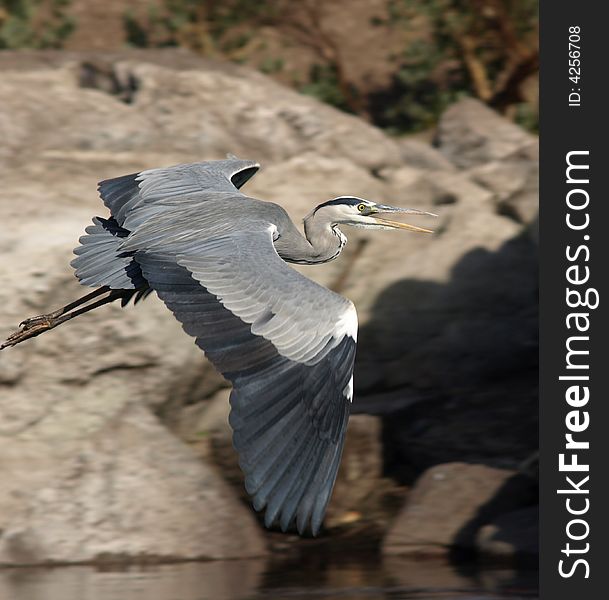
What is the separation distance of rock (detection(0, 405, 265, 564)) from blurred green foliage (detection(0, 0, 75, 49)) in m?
5.41

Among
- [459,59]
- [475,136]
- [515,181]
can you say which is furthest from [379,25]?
A: [515,181]

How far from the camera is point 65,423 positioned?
777cm

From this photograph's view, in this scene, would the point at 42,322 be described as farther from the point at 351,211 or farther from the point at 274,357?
the point at 274,357

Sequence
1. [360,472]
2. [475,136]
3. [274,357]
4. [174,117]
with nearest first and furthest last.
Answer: [274,357] → [360,472] → [174,117] → [475,136]

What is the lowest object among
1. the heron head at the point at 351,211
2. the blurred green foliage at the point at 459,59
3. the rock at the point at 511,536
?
the rock at the point at 511,536

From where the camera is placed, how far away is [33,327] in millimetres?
7023

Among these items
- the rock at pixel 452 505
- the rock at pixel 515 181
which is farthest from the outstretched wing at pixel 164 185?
the rock at pixel 515 181

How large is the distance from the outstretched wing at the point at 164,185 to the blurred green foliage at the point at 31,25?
5.38 meters

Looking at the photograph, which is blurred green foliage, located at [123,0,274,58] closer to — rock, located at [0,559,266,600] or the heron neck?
the heron neck

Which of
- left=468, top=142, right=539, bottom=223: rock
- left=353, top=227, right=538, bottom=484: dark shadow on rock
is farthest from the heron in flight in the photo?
left=468, top=142, right=539, bottom=223: rock

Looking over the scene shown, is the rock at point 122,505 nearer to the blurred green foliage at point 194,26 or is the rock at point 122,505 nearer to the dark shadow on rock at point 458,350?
the dark shadow on rock at point 458,350

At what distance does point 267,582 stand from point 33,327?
1702mm

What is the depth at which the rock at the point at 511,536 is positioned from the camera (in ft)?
23.8

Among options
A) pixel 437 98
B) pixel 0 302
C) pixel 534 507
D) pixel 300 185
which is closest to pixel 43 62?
pixel 300 185
